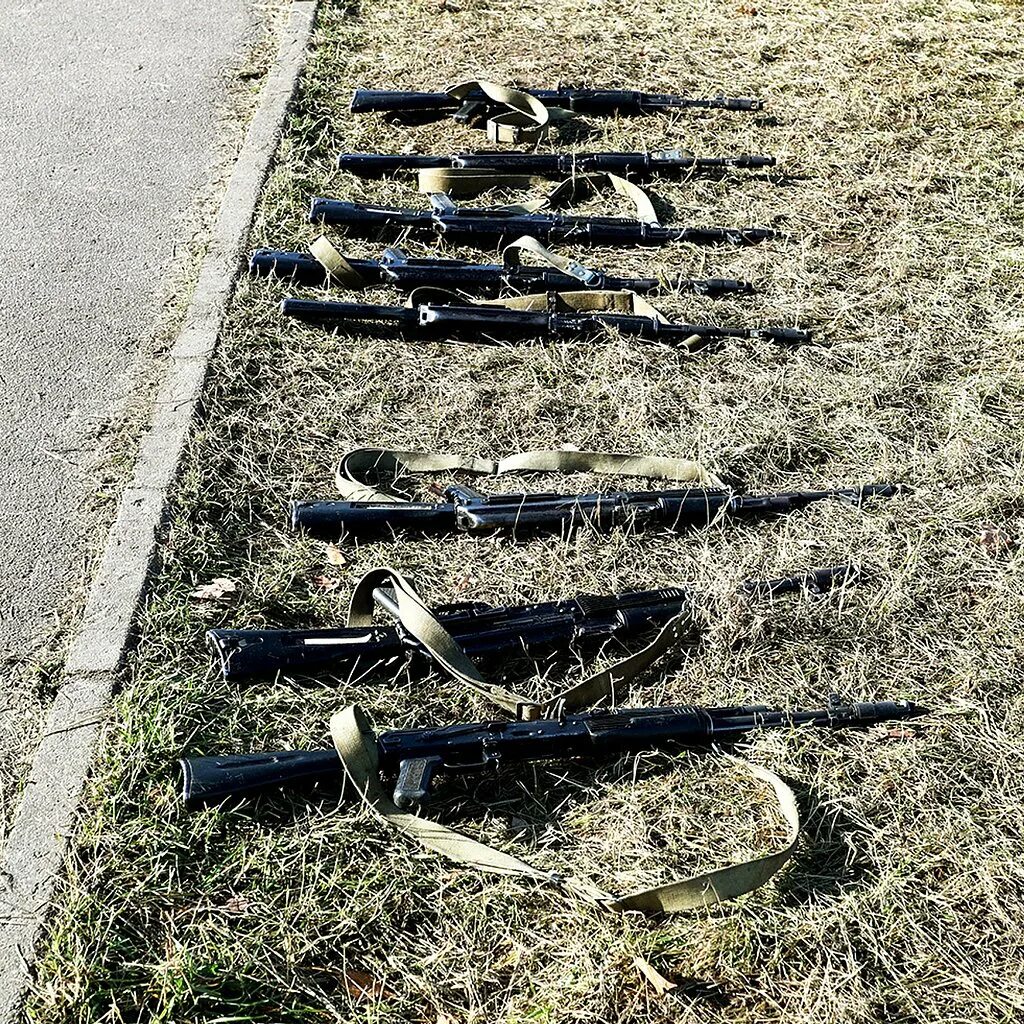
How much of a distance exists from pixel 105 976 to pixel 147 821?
17.3 inches

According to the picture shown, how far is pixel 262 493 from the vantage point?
14.3 ft

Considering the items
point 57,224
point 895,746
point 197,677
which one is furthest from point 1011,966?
point 57,224

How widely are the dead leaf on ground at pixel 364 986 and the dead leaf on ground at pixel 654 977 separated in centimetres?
63

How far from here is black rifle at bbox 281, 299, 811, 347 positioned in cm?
524

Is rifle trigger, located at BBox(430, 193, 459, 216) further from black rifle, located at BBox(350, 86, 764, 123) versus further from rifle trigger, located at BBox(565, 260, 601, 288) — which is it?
black rifle, located at BBox(350, 86, 764, 123)

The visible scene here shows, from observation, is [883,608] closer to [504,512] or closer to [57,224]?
[504,512]

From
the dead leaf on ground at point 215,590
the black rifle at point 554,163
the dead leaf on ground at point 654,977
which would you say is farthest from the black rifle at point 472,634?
the black rifle at point 554,163

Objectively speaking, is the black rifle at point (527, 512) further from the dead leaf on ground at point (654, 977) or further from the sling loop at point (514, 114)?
the sling loop at point (514, 114)

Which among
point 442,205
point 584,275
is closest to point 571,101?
point 442,205

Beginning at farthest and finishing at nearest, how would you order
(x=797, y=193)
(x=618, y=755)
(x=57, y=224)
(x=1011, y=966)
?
(x=797, y=193) < (x=57, y=224) < (x=618, y=755) < (x=1011, y=966)

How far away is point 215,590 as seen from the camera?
3.90 meters

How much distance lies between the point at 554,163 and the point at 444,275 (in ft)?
4.44

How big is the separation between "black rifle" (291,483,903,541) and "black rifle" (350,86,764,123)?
11.3ft

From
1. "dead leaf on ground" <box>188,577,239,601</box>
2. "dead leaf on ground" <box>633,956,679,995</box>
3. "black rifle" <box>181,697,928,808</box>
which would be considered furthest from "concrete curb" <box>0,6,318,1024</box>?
"dead leaf on ground" <box>633,956,679,995</box>
